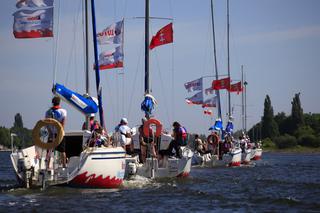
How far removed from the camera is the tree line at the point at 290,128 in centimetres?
13062

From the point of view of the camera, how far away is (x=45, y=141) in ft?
68.4

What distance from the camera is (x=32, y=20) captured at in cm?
2195

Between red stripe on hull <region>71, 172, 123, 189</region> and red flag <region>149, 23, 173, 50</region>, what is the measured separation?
1051 cm

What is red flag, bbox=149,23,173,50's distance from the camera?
3073 centimetres

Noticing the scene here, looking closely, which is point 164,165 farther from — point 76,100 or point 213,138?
point 213,138

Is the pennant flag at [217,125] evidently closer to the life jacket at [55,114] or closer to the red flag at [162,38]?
the red flag at [162,38]

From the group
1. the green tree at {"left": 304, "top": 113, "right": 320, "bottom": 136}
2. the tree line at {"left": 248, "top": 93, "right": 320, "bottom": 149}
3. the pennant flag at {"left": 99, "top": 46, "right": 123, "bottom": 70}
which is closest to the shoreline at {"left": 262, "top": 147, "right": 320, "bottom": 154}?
the tree line at {"left": 248, "top": 93, "right": 320, "bottom": 149}

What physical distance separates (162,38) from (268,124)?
360ft

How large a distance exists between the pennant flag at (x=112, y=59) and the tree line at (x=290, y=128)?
4009 inches

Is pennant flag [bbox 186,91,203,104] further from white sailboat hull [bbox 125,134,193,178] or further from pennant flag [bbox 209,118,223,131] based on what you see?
white sailboat hull [bbox 125,134,193,178]

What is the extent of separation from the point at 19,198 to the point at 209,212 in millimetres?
5530

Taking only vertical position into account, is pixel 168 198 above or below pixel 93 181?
below

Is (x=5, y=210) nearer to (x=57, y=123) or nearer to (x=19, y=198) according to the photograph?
(x=19, y=198)

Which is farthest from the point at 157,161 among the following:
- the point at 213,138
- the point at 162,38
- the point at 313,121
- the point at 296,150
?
the point at 313,121
